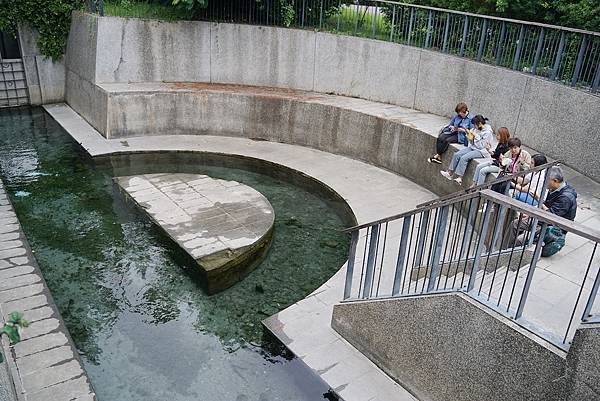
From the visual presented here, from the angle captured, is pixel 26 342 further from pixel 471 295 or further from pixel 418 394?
pixel 471 295

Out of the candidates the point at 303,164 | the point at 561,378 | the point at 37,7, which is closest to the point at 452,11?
the point at 303,164

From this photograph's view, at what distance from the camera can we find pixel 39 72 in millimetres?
14062

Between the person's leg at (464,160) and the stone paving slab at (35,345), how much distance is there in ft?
19.7

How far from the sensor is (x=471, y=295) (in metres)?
4.18

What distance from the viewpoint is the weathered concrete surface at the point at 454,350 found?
3721 mm

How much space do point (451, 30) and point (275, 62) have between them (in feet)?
13.8

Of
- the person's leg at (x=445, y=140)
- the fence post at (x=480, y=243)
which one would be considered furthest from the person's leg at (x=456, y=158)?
the fence post at (x=480, y=243)

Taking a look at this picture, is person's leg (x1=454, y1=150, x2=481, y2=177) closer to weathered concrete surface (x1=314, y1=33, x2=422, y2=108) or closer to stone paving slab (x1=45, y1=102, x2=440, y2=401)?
stone paving slab (x1=45, y1=102, x2=440, y2=401)

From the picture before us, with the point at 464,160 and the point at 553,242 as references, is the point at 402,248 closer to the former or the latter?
the point at 553,242

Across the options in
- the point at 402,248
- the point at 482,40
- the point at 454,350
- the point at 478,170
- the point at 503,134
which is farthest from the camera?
the point at 482,40

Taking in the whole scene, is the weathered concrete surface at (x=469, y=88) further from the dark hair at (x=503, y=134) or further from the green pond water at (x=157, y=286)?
the green pond water at (x=157, y=286)

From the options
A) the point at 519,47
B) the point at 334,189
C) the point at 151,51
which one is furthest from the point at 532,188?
the point at 151,51

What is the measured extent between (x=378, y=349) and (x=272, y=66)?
8799mm

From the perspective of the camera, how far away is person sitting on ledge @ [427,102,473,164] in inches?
328
